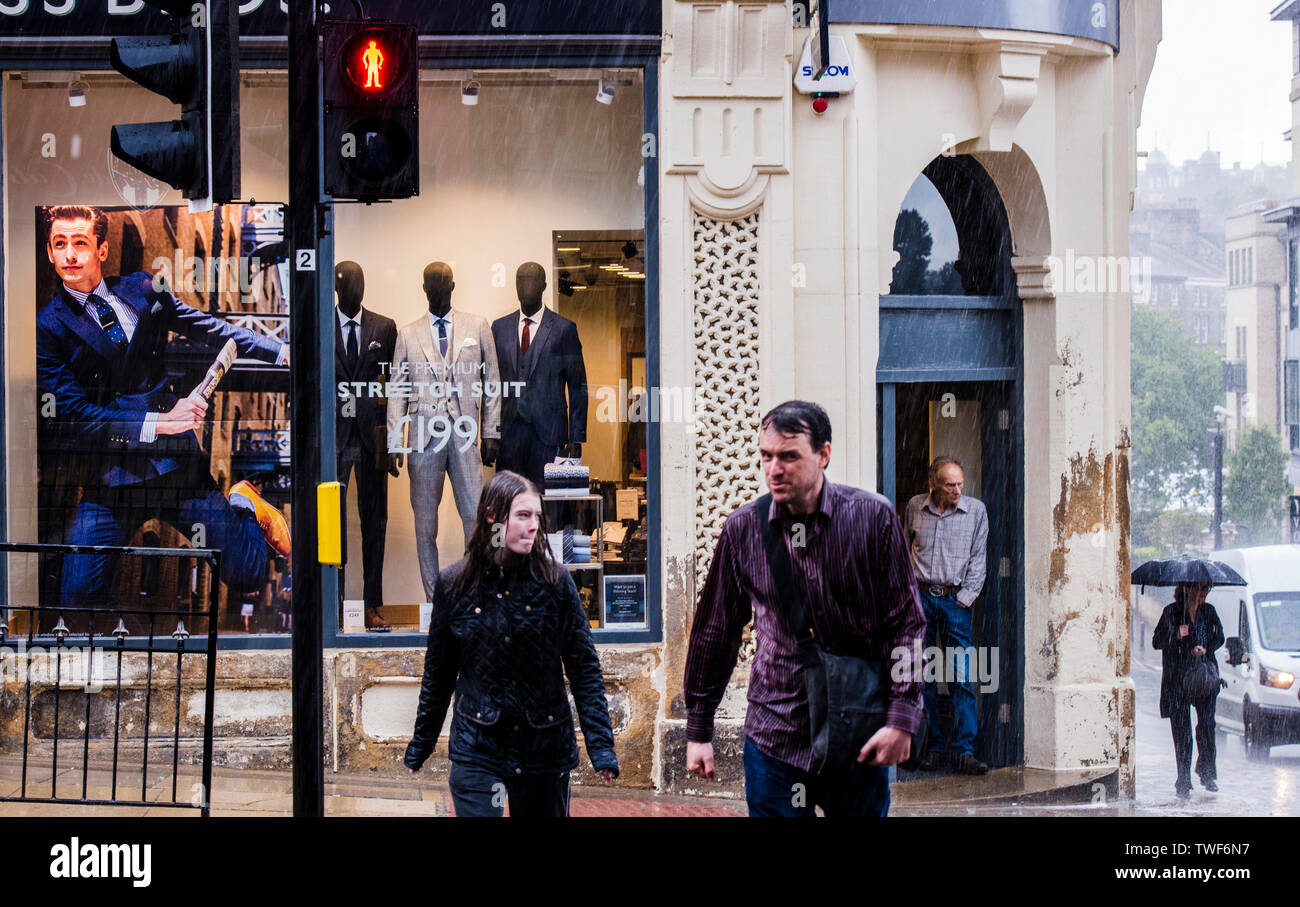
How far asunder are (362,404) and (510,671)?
4.18 metres

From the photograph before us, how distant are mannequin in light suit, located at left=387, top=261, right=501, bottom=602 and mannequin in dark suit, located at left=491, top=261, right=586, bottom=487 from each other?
91 mm

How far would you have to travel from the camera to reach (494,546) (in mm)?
5551

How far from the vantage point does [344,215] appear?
9.31 m

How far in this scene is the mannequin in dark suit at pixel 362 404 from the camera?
361 inches

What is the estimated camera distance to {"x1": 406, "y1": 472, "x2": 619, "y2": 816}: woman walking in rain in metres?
5.39

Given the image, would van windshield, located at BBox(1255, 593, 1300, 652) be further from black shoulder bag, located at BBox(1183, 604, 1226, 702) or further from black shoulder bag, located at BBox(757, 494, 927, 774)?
black shoulder bag, located at BBox(757, 494, 927, 774)

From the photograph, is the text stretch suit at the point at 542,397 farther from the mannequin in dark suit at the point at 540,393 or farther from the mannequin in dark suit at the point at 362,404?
the mannequin in dark suit at the point at 362,404

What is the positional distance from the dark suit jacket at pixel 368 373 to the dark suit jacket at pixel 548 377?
73 centimetres

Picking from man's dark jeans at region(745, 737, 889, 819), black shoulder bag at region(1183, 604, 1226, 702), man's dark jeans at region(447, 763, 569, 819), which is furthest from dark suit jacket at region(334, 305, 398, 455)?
black shoulder bag at region(1183, 604, 1226, 702)

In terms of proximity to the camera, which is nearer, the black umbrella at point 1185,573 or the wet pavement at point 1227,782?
the wet pavement at point 1227,782

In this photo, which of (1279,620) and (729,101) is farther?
(1279,620)

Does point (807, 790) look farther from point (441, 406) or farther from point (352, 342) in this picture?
point (352, 342)

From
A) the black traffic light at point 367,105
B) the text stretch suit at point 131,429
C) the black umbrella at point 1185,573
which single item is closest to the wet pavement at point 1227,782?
the black umbrella at point 1185,573

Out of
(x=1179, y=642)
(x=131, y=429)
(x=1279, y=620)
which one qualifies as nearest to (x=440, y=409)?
(x=131, y=429)
